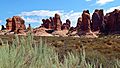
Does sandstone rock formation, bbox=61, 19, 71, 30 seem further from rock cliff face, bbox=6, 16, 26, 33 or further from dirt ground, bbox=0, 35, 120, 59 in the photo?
dirt ground, bbox=0, 35, 120, 59

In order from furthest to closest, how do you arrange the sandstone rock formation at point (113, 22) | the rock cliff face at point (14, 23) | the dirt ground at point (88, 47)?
the rock cliff face at point (14, 23) → the sandstone rock formation at point (113, 22) → the dirt ground at point (88, 47)

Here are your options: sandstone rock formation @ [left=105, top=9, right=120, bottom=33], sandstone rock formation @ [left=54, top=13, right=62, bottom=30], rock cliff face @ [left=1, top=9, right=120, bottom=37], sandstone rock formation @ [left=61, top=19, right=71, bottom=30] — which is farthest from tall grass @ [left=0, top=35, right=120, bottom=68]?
sandstone rock formation @ [left=61, top=19, right=71, bottom=30]

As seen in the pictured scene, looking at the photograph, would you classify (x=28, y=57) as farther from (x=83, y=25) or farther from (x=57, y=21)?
(x=57, y=21)

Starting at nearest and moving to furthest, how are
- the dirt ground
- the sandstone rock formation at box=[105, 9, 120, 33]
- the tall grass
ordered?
1. the tall grass
2. the dirt ground
3. the sandstone rock formation at box=[105, 9, 120, 33]

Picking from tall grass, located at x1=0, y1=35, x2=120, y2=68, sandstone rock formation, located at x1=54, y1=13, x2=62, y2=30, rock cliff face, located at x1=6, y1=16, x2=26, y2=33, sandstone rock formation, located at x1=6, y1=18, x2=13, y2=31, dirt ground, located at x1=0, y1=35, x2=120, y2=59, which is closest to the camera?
tall grass, located at x1=0, y1=35, x2=120, y2=68

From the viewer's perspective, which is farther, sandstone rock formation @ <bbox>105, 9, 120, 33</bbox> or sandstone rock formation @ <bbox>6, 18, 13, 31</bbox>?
sandstone rock formation @ <bbox>6, 18, 13, 31</bbox>

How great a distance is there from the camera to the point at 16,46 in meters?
4.99

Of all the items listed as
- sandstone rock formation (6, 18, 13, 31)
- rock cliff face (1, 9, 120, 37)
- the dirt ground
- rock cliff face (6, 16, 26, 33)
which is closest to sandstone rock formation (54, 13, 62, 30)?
rock cliff face (1, 9, 120, 37)

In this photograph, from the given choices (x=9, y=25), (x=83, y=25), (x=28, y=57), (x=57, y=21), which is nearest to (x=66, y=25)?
(x=57, y=21)

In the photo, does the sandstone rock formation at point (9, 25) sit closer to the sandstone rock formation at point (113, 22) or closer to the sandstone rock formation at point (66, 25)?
the sandstone rock formation at point (66, 25)

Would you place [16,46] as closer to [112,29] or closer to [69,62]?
[69,62]

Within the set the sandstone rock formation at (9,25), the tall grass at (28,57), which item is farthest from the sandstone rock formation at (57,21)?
the tall grass at (28,57)

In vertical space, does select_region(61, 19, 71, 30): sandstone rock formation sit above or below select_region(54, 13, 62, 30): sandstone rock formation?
below

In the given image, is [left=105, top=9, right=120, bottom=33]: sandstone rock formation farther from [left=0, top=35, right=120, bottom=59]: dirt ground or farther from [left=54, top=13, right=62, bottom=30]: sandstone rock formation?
[left=0, top=35, right=120, bottom=59]: dirt ground
